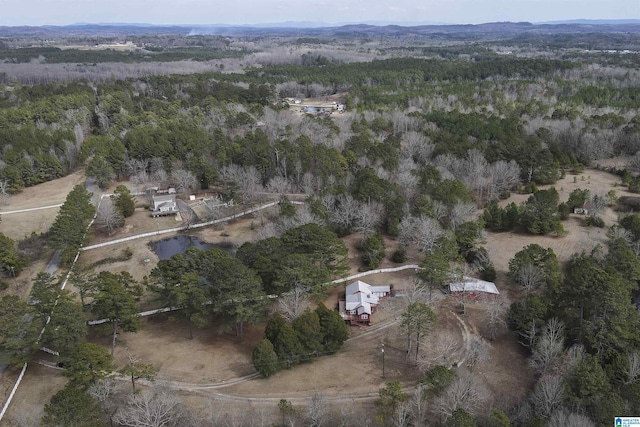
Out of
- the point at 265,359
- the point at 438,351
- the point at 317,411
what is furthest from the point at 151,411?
the point at 438,351

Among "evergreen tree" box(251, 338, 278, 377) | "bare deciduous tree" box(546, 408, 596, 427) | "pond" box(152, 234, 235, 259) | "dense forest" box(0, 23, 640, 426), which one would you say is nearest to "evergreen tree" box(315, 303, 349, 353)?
"dense forest" box(0, 23, 640, 426)

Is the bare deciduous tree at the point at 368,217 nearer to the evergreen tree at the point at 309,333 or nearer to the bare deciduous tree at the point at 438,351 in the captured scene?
the bare deciduous tree at the point at 438,351

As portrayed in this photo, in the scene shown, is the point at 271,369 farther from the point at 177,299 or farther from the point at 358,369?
the point at 177,299

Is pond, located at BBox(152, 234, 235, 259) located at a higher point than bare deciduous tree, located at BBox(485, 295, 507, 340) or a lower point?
lower

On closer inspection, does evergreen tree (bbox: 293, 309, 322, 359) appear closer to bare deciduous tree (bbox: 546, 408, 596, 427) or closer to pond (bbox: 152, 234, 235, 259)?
bare deciduous tree (bbox: 546, 408, 596, 427)

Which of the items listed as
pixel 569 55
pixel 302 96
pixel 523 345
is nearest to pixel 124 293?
pixel 523 345
